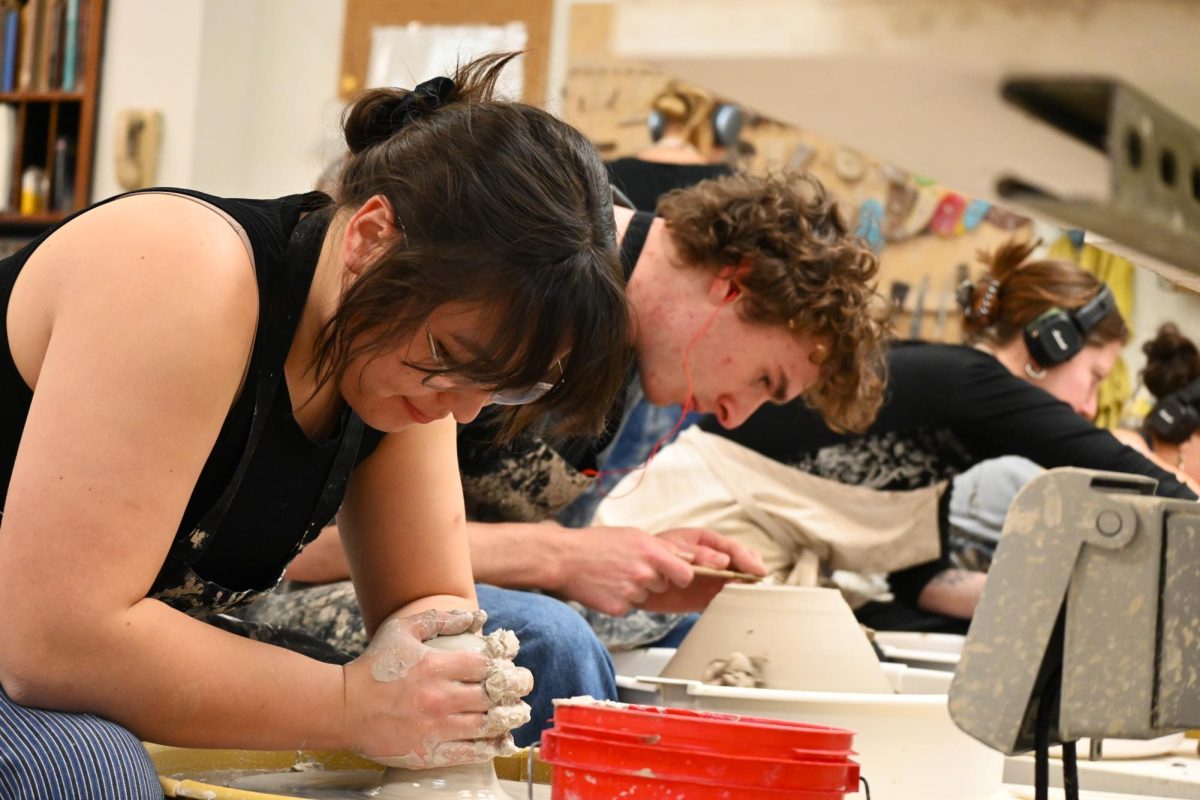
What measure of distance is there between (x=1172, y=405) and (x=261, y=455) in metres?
3.22

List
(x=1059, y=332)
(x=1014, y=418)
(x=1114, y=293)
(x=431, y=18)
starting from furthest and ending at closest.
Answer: (x=431, y=18) < (x=1114, y=293) < (x=1059, y=332) < (x=1014, y=418)

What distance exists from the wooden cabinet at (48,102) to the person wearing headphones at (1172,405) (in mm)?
3527

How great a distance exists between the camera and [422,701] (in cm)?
129

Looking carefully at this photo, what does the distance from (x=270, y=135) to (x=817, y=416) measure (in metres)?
2.65

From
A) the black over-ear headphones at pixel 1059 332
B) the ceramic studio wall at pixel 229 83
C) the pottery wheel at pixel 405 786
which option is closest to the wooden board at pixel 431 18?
the ceramic studio wall at pixel 229 83

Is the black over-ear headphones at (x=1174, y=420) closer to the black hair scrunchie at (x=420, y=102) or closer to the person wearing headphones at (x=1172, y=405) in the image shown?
the person wearing headphones at (x=1172, y=405)

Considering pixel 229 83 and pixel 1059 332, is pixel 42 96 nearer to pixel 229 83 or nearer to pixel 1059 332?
pixel 229 83

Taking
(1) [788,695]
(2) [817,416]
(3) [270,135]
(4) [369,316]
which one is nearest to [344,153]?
(4) [369,316]

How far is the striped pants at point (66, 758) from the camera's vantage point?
109 cm

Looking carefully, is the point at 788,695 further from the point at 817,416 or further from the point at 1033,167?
the point at 817,416

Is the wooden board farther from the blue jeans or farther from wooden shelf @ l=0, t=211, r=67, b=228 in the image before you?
the blue jeans

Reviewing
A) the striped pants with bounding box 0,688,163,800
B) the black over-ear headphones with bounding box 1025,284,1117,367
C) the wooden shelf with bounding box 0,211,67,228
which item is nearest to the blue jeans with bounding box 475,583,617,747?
the striped pants with bounding box 0,688,163,800

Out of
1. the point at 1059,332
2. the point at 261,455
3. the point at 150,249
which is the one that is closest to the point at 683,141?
the point at 1059,332

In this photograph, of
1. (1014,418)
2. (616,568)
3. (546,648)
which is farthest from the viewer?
(1014,418)
